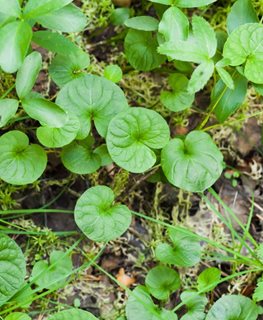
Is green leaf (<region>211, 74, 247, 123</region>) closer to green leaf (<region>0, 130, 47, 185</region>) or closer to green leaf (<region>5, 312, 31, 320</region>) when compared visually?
green leaf (<region>0, 130, 47, 185</region>)

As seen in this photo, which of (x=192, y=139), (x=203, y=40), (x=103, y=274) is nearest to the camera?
(x=203, y=40)

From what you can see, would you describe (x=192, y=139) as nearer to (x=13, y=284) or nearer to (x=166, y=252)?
(x=166, y=252)

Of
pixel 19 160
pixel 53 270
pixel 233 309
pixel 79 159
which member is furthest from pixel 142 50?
pixel 233 309

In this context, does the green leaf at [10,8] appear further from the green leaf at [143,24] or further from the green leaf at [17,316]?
the green leaf at [17,316]

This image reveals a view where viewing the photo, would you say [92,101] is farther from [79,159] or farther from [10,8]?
[10,8]

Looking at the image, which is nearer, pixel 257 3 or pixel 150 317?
pixel 150 317

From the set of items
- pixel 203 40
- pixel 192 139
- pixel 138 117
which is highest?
pixel 203 40

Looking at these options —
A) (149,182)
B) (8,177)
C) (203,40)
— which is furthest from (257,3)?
(8,177)
